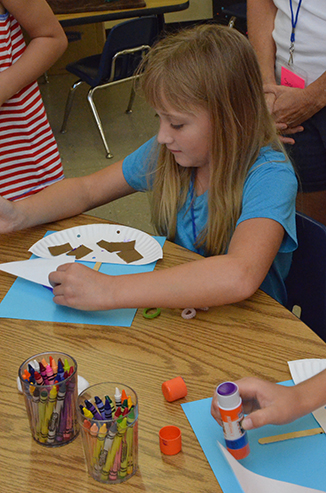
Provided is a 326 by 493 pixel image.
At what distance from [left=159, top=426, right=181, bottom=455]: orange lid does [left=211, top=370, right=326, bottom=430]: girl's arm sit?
→ 0.21 ft

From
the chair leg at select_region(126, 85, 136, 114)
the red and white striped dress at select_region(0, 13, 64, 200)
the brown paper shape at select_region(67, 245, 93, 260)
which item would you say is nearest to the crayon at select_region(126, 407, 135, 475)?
the brown paper shape at select_region(67, 245, 93, 260)

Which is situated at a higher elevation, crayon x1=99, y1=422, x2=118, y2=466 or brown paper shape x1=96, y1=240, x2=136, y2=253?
crayon x1=99, y1=422, x2=118, y2=466

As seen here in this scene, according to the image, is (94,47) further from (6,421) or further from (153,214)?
(6,421)

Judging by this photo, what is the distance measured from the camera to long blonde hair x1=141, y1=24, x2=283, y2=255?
115 centimetres

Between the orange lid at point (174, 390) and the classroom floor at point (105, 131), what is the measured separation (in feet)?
6.76

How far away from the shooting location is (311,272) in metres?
1.24

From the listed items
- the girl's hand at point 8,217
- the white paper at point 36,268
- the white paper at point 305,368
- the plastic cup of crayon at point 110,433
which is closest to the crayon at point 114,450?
the plastic cup of crayon at point 110,433

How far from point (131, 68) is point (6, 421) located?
3.08 metres

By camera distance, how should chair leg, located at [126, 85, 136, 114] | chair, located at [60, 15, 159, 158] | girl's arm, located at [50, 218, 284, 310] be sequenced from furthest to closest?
chair leg, located at [126, 85, 136, 114] < chair, located at [60, 15, 159, 158] < girl's arm, located at [50, 218, 284, 310]

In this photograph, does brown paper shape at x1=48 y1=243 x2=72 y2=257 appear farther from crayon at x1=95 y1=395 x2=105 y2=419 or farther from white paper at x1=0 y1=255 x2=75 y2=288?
crayon at x1=95 y1=395 x2=105 y2=419

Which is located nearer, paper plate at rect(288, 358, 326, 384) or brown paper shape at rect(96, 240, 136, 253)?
paper plate at rect(288, 358, 326, 384)

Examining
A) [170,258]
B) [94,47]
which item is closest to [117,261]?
[170,258]

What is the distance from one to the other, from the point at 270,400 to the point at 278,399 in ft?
0.04

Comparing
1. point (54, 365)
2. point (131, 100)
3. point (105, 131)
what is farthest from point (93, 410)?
point (131, 100)
